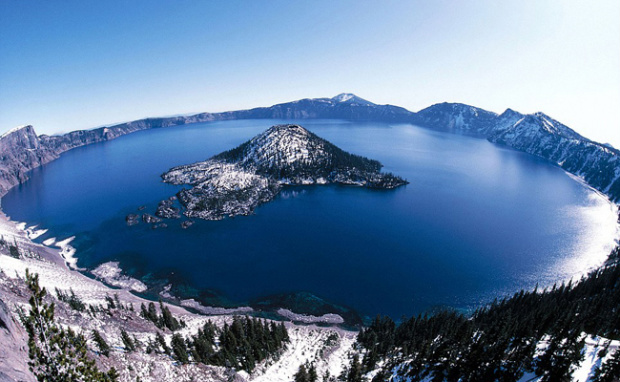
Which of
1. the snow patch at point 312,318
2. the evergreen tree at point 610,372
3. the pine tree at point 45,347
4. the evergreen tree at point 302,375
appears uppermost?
the pine tree at point 45,347

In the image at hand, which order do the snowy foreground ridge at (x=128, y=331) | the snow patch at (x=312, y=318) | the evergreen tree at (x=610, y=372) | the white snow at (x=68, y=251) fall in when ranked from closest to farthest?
the snowy foreground ridge at (x=128, y=331) < the evergreen tree at (x=610, y=372) < the snow patch at (x=312, y=318) < the white snow at (x=68, y=251)

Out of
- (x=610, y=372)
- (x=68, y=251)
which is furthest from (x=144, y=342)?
(x=610, y=372)

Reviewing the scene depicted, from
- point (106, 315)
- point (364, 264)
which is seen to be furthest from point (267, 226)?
point (106, 315)

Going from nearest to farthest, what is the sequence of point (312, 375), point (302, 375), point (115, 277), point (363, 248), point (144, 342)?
1. point (312, 375)
2. point (302, 375)
3. point (144, 342)
4. point (115, 277)
5. point (363, 248)

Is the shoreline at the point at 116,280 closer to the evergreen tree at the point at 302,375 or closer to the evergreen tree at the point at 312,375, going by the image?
the evergreen tree at the point at 302,375

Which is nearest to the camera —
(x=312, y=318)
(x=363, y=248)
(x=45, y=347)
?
(x=45, y=347)

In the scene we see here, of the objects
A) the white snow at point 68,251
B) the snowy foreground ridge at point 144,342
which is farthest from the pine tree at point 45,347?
the white snow at point 68,251

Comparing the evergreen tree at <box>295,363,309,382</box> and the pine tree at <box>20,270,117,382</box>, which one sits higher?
the pine tree at <box>20,270,117,382</box>

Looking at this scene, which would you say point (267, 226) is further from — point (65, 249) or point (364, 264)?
point (65, 249)

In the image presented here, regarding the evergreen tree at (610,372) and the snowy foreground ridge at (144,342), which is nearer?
the evergreen tree at (610,372)

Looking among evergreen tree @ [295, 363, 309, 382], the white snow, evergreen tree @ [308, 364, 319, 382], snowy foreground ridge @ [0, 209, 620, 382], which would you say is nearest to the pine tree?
snowy foreground ridge @ [0, 209, 620, 382]

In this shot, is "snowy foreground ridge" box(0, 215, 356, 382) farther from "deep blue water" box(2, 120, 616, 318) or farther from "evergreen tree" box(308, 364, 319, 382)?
"deep blue water" box(2, 120, 616, 318)

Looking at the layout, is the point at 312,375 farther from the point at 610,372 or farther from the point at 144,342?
the point at 610,372
